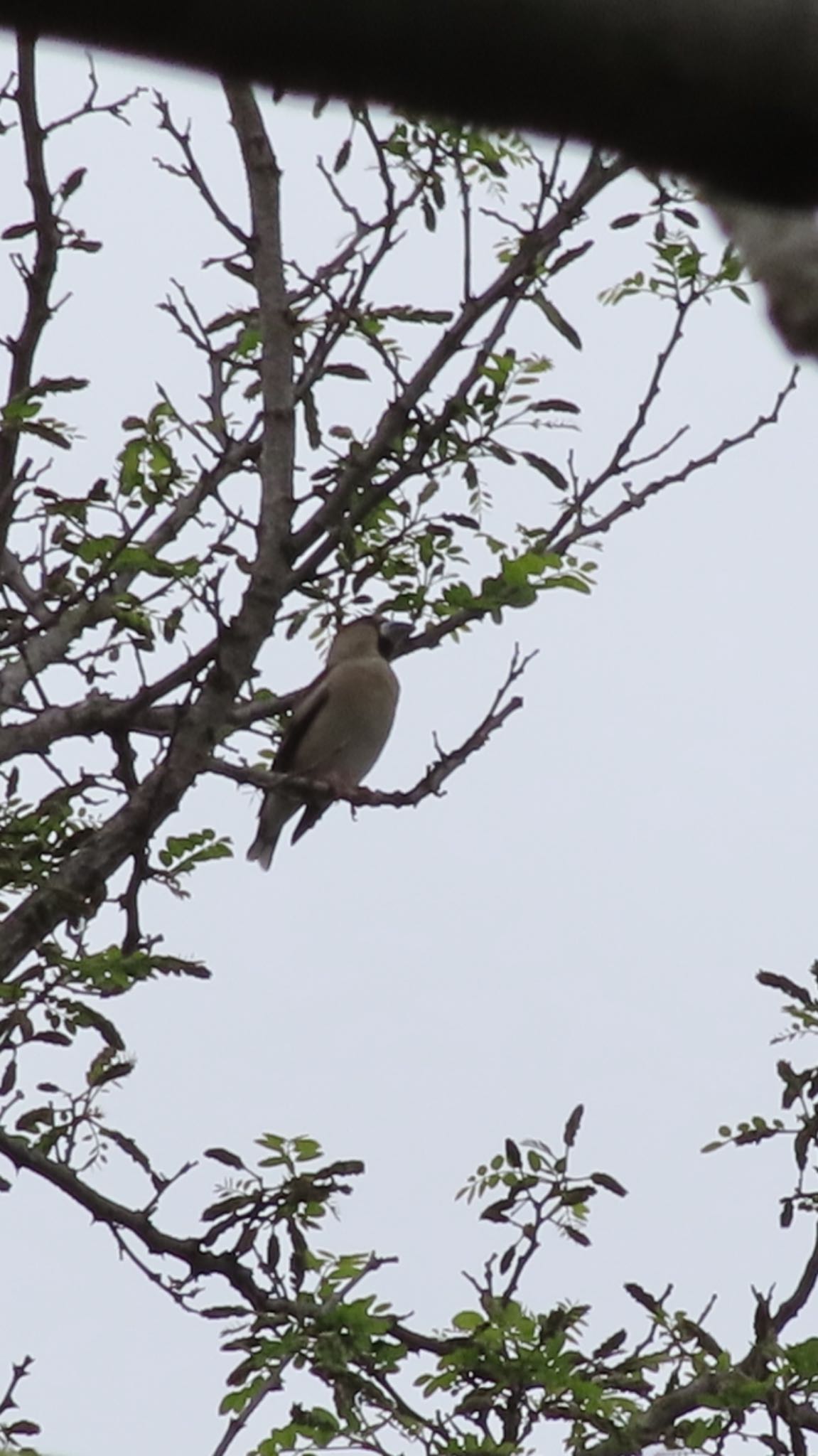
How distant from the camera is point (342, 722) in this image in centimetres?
876

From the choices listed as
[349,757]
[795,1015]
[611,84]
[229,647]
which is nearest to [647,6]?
[611,84]

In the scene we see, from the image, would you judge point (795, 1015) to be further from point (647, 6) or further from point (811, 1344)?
point (647, 6)

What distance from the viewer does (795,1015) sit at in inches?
211

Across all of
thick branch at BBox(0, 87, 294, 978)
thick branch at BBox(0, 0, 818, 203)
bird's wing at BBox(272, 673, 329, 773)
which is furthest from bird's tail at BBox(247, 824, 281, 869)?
thick branch at BBox(0, 0, 818, 203)

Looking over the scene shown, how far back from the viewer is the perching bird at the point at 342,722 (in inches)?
326

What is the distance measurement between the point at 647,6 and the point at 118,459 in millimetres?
4581

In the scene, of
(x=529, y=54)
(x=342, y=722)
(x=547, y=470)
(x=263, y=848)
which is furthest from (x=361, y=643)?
(x=529, y=54)

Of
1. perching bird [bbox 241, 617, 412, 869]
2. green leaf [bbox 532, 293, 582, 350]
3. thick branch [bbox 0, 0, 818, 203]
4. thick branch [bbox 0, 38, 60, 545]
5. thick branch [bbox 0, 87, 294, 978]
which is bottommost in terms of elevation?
thick branch [bbox 0, 0, 818, 203]

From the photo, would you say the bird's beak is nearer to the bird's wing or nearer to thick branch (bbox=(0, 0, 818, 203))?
the bird's wing

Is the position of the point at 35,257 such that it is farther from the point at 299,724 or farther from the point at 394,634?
the point at 299,724

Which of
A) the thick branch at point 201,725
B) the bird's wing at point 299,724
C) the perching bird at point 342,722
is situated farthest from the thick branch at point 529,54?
the perching bird at point 342,722

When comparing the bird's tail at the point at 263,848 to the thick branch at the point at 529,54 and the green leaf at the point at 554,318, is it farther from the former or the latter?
the thick branch at the point at 529,54

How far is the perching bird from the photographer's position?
27.2 feet

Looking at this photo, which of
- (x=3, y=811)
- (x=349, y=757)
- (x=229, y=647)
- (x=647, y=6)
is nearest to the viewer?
(x=647, y=6)
